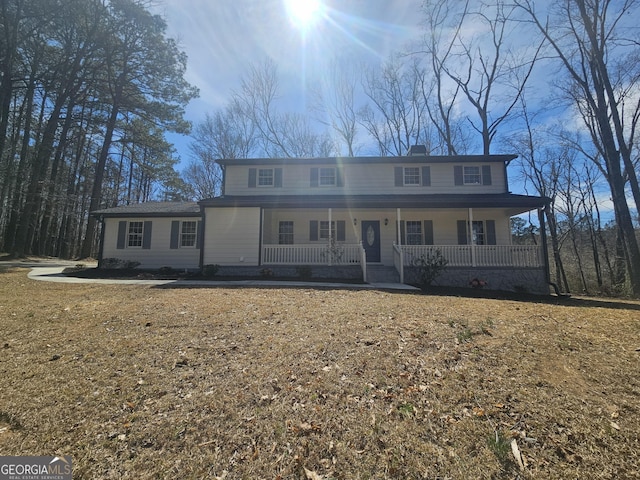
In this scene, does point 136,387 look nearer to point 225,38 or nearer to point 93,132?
point 225,38

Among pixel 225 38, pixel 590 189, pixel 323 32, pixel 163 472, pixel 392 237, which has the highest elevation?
pixel 323 32

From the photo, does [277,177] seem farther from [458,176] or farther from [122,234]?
[458,176]

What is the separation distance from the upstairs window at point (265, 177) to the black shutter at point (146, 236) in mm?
6282

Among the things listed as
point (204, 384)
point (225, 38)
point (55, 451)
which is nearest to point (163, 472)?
point (55, 451)

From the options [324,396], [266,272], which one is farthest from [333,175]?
[324,396]

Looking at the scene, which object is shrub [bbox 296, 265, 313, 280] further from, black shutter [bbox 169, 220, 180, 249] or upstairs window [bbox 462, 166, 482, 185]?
upstairs window [bbox 462, 166, 482, 185]

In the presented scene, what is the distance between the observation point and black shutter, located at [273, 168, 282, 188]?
1541 centimetres

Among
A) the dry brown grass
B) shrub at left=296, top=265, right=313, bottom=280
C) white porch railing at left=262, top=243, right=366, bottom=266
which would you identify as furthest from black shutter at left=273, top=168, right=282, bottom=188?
the dry brown grass

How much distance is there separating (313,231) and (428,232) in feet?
18.8

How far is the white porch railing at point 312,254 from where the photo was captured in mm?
12688

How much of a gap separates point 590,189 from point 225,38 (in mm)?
26767

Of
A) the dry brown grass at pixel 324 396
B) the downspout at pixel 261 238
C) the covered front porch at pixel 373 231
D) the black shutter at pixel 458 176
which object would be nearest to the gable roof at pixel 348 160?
the black shutter at pixel 458 176

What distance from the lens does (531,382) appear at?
3008 mm

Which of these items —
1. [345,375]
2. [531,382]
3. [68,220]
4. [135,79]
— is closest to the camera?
[531,382]
